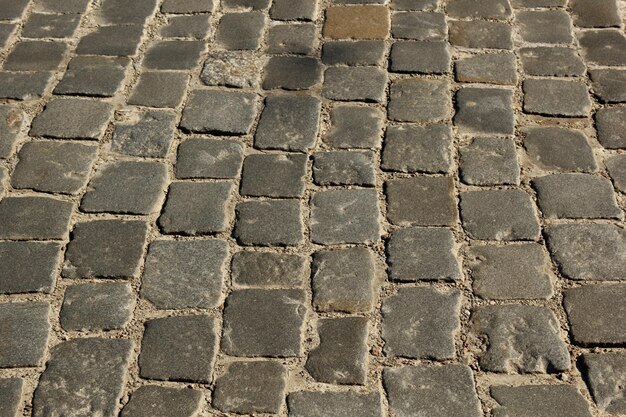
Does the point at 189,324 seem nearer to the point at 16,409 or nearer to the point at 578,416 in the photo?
the point at 16,409

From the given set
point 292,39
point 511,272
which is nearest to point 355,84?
point 292,39

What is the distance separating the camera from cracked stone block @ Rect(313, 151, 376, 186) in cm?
365

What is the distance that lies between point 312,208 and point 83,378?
3.58ft

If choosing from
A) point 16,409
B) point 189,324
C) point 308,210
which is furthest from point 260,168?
point 16,409

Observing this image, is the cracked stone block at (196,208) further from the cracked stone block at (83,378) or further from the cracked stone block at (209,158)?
the cracked stone block at (83,378)

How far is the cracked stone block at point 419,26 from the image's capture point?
4504 millimetres

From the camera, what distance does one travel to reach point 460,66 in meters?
4.29

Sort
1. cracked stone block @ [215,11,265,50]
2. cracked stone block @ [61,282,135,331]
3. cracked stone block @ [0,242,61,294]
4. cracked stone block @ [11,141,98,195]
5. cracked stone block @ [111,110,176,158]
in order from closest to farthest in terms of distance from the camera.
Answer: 1. cracked stone block @ [61,282,135,331]
2. cracked stone block @ [0,242,61,294]
3. cracked stone block @ [11,141,98,195]
4. cracked stone block @ [111,110,176,158]
5. cracked stone block @ [215,11,265,50]

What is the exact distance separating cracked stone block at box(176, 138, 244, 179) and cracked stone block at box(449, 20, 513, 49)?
1313 mm

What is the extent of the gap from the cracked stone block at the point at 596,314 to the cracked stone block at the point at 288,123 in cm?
128

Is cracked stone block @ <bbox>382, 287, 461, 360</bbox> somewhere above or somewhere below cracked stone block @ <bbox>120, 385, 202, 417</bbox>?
above

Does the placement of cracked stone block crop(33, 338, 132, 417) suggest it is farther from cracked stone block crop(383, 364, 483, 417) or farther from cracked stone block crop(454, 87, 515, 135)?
cracked stone block crop(454, 87, 515, 135)

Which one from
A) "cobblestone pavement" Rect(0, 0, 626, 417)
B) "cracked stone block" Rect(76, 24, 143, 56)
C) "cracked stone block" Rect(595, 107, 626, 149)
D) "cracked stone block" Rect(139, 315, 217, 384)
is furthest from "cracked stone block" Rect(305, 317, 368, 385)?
"cracked stone block" Rect(76, 24, 143, 56)

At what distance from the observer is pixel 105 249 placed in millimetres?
3361
